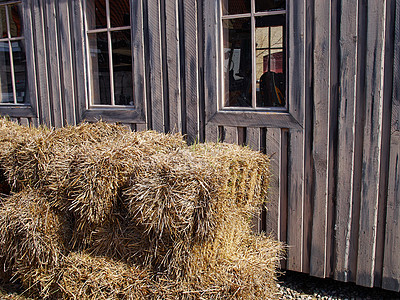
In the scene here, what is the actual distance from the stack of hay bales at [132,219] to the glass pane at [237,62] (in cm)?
73

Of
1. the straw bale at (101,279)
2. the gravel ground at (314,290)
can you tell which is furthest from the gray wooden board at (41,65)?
the straw bale at (101,279)

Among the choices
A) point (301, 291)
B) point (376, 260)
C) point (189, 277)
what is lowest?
point (301, 291)

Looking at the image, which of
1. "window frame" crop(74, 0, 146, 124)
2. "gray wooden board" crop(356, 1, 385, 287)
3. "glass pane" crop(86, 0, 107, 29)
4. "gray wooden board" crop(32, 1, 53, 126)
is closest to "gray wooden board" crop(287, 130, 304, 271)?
"gray wooden board" crop(356, 1, 385, 287)

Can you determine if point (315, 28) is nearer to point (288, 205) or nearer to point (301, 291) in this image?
point (288, 205)

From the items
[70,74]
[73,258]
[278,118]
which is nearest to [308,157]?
[278,118]

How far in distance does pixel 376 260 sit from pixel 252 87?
6.14 feet

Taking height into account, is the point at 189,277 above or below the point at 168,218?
below

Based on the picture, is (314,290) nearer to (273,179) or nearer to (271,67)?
(273,179)

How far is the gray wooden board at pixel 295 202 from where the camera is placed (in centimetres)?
328

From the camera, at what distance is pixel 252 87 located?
352 cm

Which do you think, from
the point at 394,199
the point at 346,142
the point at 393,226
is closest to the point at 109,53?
the point at 346,142

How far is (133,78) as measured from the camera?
4.11 m

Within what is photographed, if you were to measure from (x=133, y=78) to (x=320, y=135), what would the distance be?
2.13 metres

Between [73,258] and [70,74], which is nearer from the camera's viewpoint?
[73,258]
